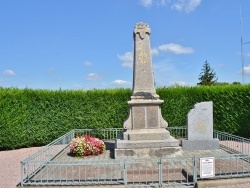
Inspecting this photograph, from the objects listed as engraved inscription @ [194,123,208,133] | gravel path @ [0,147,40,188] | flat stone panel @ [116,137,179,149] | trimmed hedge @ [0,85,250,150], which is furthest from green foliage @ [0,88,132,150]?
flat stone panel @ [116,137,179,149]

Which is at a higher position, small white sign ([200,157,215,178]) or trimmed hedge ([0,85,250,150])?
trimmed hedge ([0,85,250,150])

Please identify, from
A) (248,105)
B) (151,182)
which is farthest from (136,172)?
(248,105)

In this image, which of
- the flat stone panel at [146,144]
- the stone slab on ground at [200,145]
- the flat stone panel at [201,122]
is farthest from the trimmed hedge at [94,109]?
the flat stone panel at [146,144]

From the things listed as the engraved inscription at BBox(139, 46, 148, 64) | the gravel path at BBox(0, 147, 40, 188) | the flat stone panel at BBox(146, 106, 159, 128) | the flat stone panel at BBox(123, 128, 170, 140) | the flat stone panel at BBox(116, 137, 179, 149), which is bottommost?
the gravel path at BBox(0, 147, 40, 188)

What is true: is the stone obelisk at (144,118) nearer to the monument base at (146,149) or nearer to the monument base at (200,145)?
the monument base at (146,149)

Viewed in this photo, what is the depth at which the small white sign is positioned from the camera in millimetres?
6293

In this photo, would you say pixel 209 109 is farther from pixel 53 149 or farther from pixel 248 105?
pixel 53 149

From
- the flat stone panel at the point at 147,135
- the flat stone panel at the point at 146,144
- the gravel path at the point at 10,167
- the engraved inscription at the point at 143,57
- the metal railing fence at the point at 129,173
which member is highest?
the engraved inscription at the point at 143,57

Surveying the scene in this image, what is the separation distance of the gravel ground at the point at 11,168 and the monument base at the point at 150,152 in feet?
8.92

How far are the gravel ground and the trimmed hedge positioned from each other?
140 centimetres

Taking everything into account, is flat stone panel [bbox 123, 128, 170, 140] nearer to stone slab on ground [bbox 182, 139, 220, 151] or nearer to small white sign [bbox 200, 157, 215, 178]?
stone slab on ground [bbox 182, 139, 220, 151]

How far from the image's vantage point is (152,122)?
31.6 ft

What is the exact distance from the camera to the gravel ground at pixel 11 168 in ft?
23.7

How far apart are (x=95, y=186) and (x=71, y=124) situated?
328 inches
